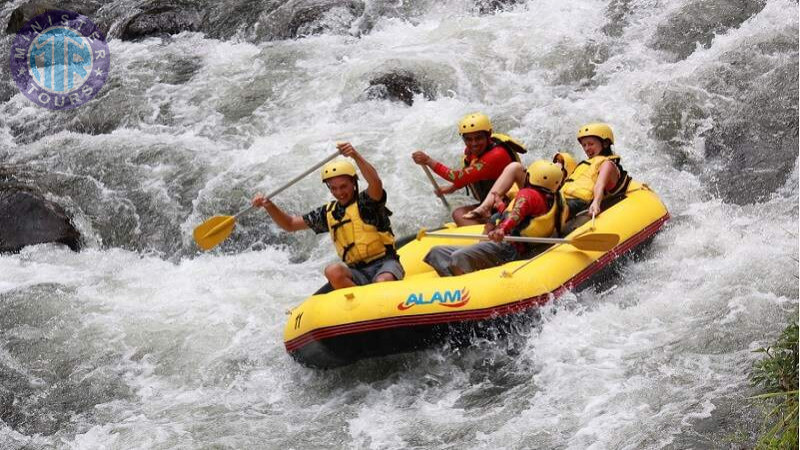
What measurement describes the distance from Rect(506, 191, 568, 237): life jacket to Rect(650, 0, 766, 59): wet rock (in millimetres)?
3746

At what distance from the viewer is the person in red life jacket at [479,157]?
755 cm

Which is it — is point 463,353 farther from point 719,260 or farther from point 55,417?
point 55,417

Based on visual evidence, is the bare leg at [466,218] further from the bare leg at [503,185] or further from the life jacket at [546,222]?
the life jacket at [546,222]

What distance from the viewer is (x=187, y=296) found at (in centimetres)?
812

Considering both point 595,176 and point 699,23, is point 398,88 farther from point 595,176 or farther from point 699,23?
point 595,176

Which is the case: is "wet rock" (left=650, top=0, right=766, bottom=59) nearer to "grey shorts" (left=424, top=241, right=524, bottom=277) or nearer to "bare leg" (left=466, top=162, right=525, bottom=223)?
"bare leg" (left=466, top=162, right=525, bottom=223)

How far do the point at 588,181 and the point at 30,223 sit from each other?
4.92m

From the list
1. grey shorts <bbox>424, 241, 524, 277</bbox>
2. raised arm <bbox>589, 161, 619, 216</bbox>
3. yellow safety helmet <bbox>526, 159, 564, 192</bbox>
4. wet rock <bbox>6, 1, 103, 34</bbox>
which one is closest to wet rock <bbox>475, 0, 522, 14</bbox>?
raised arm <bbox>589, 161, 619, 216</bbox>

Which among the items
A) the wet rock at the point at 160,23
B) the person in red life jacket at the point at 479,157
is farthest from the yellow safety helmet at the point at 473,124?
the wet rock at the point at 160,23

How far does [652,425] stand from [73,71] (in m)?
9.24

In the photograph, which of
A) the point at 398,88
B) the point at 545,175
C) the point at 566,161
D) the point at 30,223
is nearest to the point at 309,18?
the point at 398,88

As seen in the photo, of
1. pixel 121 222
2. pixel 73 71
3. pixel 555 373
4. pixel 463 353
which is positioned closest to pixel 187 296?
pixel 121 222

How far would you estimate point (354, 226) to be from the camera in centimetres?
652

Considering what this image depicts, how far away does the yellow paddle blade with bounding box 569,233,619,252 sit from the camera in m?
6.69
